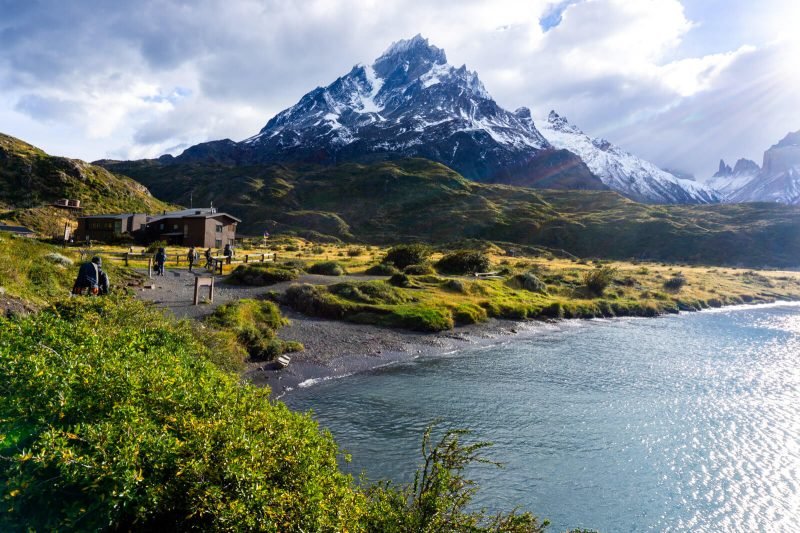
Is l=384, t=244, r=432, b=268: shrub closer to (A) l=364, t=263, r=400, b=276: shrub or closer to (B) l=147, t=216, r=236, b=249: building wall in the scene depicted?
(A) l=364, t=263, r=400, b=276: shrub

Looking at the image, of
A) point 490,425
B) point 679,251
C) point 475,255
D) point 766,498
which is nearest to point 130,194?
point 475,255

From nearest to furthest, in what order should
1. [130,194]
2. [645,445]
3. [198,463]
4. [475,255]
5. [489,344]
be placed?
[198,463] < [645,445] < [489,344] < [475,255] < [130,194]

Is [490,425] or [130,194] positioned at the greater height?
[130,194]

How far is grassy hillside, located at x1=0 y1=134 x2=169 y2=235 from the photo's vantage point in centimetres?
9650

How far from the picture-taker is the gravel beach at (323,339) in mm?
20489

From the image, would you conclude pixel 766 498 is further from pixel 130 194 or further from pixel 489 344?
pixel 130 194

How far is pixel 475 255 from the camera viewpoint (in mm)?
56844

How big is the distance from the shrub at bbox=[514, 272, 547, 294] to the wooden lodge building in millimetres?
53057

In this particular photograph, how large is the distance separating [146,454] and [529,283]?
148 ft

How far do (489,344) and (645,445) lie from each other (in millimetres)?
13798

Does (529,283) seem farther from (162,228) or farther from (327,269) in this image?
(162,228)

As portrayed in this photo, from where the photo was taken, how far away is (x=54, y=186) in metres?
104

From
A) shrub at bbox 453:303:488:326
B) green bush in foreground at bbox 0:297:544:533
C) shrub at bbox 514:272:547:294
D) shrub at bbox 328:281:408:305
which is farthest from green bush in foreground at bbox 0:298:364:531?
shrub at bbox 514:272:547:294

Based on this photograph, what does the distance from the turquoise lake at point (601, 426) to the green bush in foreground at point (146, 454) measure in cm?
667
